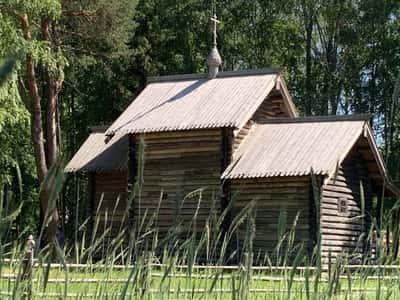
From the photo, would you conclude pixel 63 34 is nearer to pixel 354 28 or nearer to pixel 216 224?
pixel 354 28

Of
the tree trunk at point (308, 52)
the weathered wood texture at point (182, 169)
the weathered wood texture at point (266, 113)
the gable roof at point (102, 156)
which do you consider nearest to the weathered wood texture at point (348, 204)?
the weathered wood texture at point (266, 113)

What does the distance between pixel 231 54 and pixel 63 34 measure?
43.5ft

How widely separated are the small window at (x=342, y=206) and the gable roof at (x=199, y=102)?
124 inches

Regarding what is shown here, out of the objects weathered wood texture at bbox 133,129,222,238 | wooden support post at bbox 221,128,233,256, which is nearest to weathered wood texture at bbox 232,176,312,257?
wooden support post at bbox 221,128,233,256

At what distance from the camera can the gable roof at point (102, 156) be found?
2412 centimetres

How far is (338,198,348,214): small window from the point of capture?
2128 cm

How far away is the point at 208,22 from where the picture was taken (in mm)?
36531

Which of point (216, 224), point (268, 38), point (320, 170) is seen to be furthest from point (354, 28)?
point (216, 224)

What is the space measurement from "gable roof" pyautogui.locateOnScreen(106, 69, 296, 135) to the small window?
315cm

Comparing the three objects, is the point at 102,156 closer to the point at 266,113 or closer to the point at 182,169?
the point at 182,169

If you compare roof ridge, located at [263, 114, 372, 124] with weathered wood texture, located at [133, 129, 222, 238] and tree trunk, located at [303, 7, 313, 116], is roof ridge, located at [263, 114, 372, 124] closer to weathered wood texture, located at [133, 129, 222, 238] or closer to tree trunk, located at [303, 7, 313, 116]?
weathered wood texture, located at [133, 129, 222, 238]

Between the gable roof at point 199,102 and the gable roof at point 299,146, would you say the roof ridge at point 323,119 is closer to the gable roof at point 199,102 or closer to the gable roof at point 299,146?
the gable roof at point 299,146

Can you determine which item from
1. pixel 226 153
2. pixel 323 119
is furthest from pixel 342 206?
pixel 226 153

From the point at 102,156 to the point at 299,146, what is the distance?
669 centimetres
